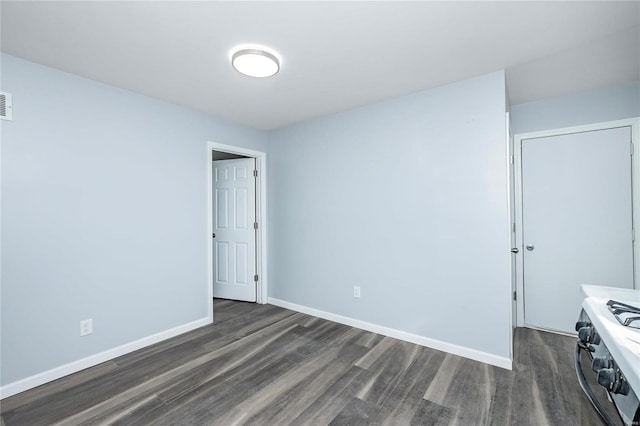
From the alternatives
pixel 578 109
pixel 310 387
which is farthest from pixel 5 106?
pixel 578 109

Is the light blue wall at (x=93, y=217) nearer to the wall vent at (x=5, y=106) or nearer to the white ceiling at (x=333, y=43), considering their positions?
the wall vent at (x=5, y=106)

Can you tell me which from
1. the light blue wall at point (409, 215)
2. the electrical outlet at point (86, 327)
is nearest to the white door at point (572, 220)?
the light blue wall at point (409, 215)

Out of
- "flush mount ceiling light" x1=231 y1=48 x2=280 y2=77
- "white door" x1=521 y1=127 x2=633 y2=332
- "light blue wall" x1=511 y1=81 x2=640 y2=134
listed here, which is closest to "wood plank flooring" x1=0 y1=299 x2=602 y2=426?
"white door" x1=521 y1=127 x2=633 y2=332

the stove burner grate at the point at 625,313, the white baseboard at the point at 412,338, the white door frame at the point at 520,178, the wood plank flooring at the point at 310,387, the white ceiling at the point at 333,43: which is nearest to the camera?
the stove burner grate at the point at 625,313

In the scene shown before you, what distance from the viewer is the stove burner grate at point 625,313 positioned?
984 millimetres

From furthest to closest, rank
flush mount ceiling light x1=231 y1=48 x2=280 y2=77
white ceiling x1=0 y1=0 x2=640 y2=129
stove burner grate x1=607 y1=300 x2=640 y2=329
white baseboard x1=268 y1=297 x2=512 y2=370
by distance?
white baseboard x1=268 y1=297 x2=512 y2=370 → flush mount ceiling light x1=231 y1=48 x2=280 y2=77 → white ceiling x1=0 y1=0 x2=640 y2=129 → stove burner grate x1=607 y1=300 x2=640 y2=329

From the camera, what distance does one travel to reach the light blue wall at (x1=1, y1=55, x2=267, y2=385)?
6.61ft

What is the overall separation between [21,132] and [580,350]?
345 centimetres

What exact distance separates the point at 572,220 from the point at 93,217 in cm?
437

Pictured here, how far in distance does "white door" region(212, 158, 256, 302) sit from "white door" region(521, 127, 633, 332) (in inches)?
129

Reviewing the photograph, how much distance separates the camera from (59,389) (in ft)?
6.70

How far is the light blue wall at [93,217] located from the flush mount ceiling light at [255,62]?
4.14 feet

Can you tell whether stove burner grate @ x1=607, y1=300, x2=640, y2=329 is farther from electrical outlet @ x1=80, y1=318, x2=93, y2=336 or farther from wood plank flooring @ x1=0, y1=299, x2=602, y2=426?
electrical outlet @ x1=80, y1=318, x2=93, y2=336

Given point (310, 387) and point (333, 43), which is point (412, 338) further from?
point (333, 43)
